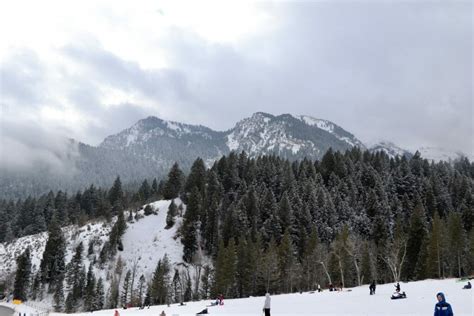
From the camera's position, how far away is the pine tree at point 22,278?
323 ft

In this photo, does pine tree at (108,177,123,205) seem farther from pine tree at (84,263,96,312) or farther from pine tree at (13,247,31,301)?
pine tree at (84,263,96,312)

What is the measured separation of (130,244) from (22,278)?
27834 mm

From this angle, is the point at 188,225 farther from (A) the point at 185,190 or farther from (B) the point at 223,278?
(B) the point at 223,278

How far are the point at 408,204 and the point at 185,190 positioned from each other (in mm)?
68394

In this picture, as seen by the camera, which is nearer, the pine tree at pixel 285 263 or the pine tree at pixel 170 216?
the pine tree at pixel 285 263

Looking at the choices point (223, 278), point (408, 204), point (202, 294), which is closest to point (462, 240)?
point (408, 204)

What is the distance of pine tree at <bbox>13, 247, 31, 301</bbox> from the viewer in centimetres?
9831

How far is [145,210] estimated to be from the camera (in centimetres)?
12744

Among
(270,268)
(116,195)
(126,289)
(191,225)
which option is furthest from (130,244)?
(270,268)

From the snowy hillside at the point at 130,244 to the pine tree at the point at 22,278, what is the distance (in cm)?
598

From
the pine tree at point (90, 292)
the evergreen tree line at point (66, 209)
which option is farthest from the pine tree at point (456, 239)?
the evergreen tree line at point (66, 209)

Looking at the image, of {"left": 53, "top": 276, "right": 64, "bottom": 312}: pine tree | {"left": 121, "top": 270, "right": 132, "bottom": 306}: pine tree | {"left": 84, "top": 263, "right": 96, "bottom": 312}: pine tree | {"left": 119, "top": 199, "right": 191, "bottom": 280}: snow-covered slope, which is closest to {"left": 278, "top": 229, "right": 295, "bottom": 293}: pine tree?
{"left": 119, "top": 199, "right": 191, "bottom": 280}: snow-covered slope

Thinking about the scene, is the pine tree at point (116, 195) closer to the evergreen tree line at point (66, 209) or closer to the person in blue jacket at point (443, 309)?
the evergreen tree line at point (66, 209)

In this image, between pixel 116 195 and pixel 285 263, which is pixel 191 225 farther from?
pixel 116 195
